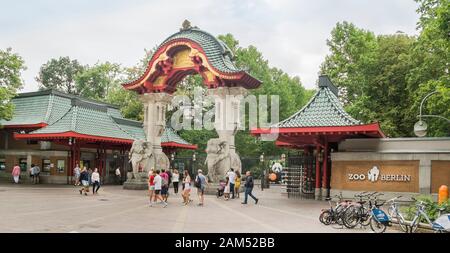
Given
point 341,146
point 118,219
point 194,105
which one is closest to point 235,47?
point 194,105

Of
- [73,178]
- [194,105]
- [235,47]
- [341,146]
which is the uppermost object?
Result: [235,47]

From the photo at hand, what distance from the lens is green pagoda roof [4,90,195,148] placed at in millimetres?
35562

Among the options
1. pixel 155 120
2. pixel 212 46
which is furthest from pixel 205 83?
pixel 155 120

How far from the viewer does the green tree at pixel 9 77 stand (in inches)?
1407

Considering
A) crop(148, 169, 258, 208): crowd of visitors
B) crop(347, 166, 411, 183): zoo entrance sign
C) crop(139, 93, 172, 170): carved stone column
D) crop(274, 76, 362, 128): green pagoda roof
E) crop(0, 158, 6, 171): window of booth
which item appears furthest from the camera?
crop(0, 158, 6, 171): window of booth

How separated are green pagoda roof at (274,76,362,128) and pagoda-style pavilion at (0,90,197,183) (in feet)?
55.8

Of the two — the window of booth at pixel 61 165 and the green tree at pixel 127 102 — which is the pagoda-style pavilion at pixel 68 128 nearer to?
the window of booth at pixel 61 165

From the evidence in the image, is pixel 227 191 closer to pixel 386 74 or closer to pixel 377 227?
pixel 377 227

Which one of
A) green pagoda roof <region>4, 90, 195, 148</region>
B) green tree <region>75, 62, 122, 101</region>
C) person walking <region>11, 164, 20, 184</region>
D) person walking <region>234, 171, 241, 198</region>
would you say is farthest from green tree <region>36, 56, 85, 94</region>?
person walking <region>234, 171, 241, 198</region>

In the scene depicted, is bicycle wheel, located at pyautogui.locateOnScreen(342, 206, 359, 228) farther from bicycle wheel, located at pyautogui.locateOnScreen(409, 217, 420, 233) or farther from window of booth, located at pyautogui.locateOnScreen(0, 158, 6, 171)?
window of booth, located at pyautogui.locateOnScreen(0, 158, 6, 171)

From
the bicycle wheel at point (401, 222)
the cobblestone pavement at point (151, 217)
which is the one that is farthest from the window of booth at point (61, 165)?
the bicycle wheel at point (401, 222)

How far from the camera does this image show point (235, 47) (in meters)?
50.5
